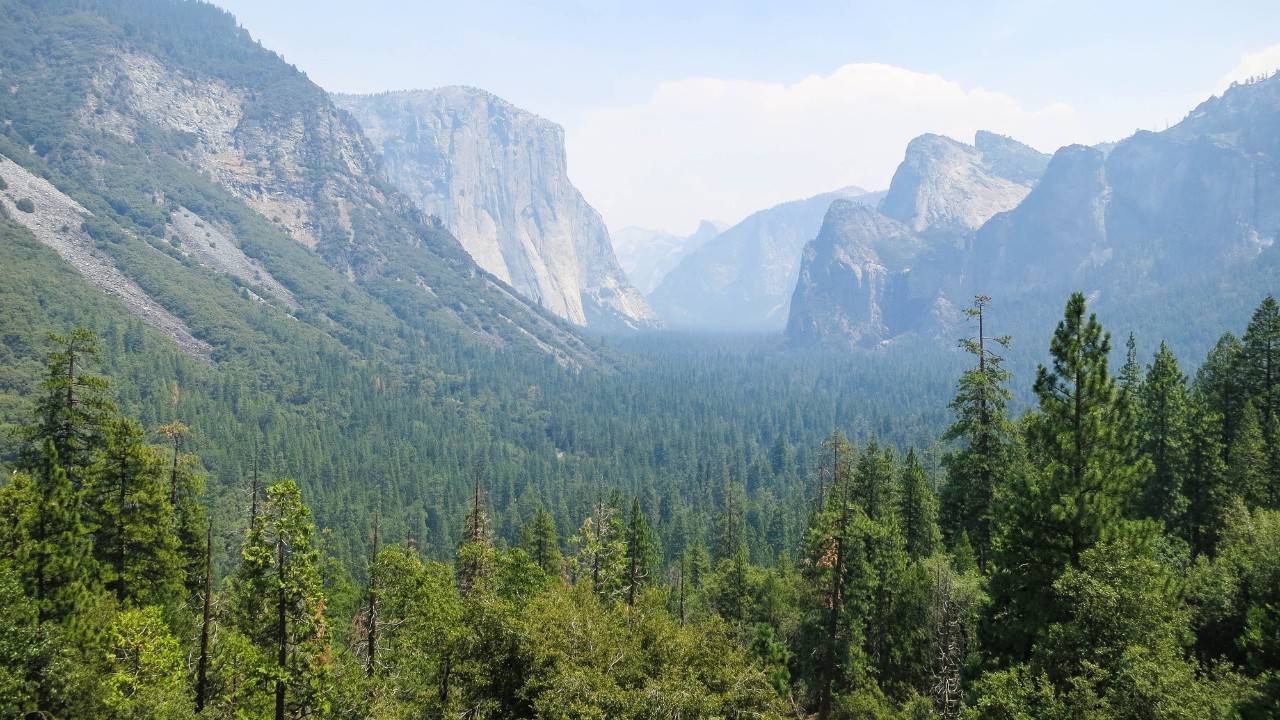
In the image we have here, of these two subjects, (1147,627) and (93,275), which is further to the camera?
(93,275)

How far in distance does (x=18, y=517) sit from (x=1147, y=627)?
41683 mm

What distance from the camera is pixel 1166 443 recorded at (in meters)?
41.8

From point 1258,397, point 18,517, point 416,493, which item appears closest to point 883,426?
point 416,493

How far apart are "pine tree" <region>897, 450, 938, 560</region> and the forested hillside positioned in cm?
541

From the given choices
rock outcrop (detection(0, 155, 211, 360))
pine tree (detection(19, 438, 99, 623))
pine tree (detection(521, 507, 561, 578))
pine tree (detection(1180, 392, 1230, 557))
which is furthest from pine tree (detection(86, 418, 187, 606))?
rock outcrop (detection(0, 155, 211, 360))

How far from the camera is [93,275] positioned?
607ft

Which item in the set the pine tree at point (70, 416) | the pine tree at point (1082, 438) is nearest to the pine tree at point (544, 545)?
the pine tree at point (70, 416)

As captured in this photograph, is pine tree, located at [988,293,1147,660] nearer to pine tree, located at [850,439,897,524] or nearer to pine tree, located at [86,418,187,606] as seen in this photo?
pine tree, located at [850,439,897,524]

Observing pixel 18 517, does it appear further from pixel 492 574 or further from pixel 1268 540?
pixel 1268 540

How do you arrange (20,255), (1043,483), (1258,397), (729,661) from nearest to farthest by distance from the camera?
(1043,483) → (729,661) → (1258,397) → (20,255)

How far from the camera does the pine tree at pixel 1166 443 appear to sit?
41.1 metres

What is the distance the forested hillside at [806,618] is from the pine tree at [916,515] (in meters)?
5.41

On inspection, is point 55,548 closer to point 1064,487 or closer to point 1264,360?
point 1064,487

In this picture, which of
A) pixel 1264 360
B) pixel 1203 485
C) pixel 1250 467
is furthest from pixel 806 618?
pixel 1264 360
